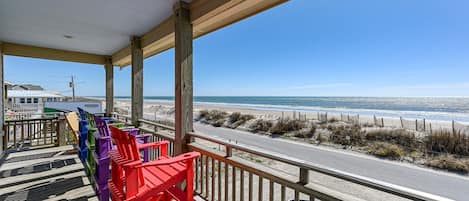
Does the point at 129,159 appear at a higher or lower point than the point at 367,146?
higher

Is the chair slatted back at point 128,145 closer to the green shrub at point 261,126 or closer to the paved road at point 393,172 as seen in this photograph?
the paved road at point 393,172

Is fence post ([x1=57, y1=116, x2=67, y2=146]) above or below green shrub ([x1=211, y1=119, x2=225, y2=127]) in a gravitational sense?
above

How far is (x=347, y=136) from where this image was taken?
27.3ft

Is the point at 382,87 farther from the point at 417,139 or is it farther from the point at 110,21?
the point at 110,21

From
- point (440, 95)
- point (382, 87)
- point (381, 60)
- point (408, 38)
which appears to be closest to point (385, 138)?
point (408, 38)

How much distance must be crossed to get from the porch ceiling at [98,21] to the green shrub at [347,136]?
290 inches

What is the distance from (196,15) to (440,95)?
4743cm

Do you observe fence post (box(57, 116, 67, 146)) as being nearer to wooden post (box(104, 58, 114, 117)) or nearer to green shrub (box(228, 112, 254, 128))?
wooden post (box(104, 58, 114, 117))

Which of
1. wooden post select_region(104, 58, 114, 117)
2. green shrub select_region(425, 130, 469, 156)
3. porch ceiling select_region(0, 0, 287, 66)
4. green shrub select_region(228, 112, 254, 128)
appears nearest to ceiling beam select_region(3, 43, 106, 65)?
porch ceiling select_region(0, 0, 287, 66)

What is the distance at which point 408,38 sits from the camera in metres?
15.3

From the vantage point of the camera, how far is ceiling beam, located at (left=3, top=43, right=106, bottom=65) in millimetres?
4004

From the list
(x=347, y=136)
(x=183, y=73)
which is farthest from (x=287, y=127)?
(x=183, y=73)

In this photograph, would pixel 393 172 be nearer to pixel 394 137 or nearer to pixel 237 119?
pixel 394 137

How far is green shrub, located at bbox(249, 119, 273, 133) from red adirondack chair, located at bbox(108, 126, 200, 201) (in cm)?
940
